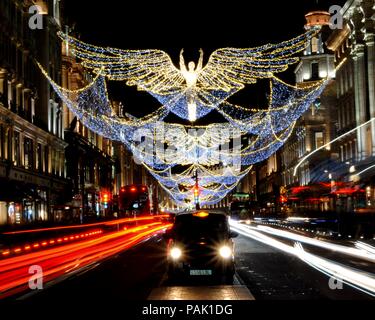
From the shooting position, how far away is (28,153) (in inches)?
2218

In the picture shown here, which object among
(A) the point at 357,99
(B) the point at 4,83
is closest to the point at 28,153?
(B) the point at 4,83

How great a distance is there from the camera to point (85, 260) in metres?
25.2

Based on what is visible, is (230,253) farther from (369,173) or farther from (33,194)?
(369,173)

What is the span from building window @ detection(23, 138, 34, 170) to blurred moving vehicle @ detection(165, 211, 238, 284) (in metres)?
39.9

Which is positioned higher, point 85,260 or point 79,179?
point 79,179

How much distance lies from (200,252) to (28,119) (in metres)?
41.9

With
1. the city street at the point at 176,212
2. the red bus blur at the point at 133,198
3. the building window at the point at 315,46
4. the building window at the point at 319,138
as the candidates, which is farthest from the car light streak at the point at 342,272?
the building window at the point at 315,46

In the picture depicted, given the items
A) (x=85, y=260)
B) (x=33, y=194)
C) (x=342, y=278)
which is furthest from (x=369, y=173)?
(x=342, y=278)

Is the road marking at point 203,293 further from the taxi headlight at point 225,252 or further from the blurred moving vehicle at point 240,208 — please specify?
the blurred moving vehicle at point 240,208

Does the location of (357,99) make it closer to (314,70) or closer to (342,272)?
(314,70)

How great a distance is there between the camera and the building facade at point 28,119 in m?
48.5
